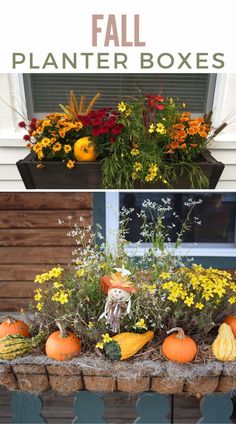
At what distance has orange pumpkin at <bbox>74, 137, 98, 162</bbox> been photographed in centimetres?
226

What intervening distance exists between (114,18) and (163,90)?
116cm

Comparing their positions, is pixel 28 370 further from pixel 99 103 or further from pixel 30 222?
pixel 30 222

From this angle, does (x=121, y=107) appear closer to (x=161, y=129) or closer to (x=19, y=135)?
(x=161, y=129)

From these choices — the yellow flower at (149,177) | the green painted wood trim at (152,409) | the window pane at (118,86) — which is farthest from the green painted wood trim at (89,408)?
the window pane at (118,86)

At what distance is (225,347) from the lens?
154 cm

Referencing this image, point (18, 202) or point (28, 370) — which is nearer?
point (28, 370)

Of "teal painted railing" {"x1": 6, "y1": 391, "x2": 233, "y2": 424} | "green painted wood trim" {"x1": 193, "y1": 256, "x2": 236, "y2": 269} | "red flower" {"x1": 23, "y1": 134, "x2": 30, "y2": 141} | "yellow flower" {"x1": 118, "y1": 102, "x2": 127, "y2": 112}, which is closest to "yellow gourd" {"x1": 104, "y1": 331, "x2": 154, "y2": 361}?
"teal painted railing" {"x1": 6, "y1": 391, "x2": 233, "y2": 424}

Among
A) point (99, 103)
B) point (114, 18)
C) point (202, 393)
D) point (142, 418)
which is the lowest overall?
point (142, 418)

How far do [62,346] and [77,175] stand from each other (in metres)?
0.95

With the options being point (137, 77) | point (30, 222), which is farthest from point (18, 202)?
point (137, 77)

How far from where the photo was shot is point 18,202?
10.0ft

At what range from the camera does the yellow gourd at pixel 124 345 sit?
1.54 meters

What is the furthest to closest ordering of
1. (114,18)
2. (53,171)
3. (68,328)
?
(53,171) → (68,328) → (114,18)

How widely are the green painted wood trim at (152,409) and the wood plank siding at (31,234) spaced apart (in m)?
1.56
